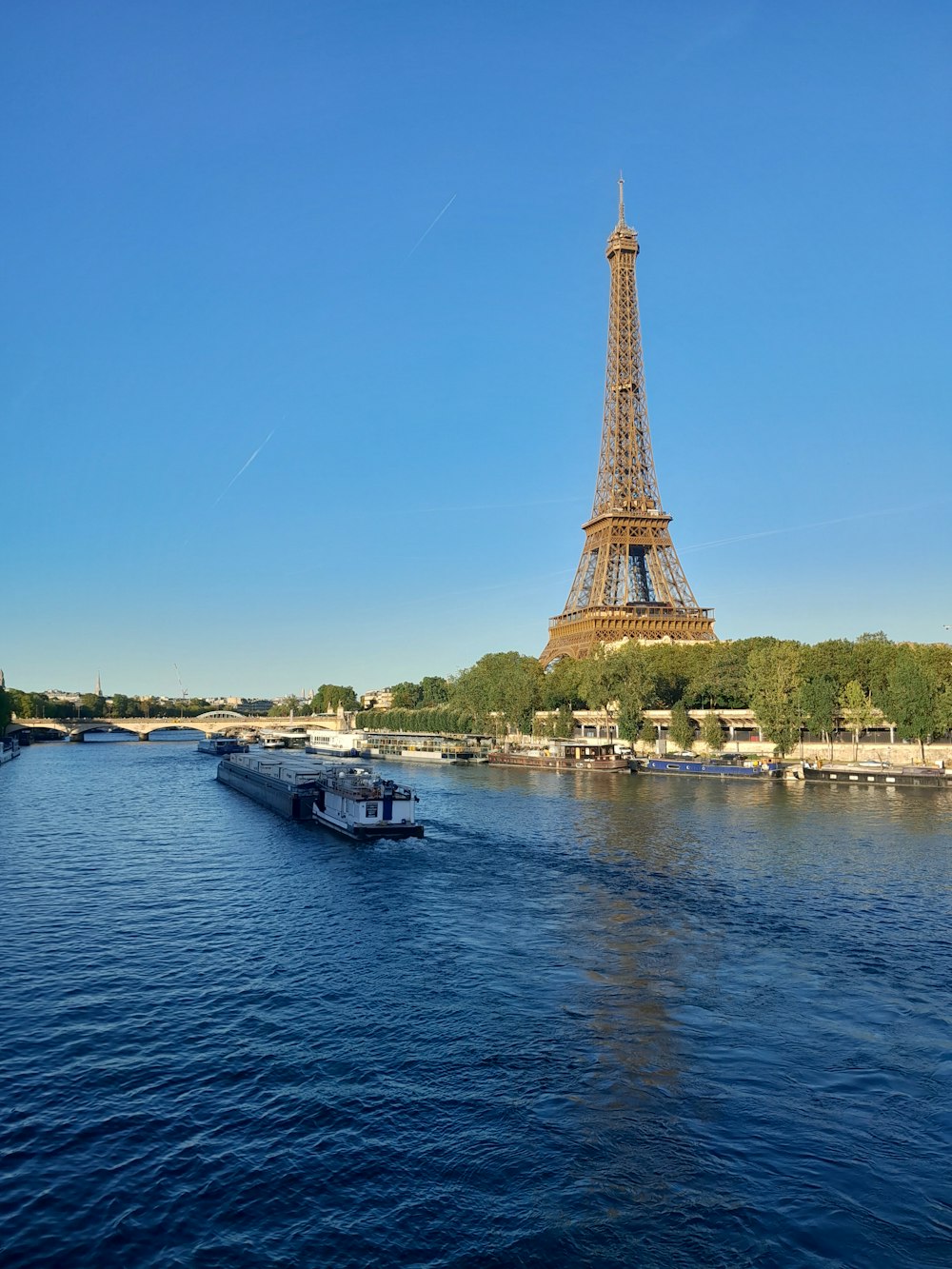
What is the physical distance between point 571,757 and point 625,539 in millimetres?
46072

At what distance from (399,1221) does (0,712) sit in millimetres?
201622

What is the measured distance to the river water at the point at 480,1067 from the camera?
18047mm

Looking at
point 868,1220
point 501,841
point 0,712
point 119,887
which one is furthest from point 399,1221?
point 0,712

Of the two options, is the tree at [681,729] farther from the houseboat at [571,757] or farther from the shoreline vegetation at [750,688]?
the houseboat at [571,757]

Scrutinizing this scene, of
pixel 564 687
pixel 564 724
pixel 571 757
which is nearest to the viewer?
pixel 571 757

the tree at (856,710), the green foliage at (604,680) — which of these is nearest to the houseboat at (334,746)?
the green foliage at (604,680)

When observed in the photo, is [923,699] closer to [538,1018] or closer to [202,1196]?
[538,1018]

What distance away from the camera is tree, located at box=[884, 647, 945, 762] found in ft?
366

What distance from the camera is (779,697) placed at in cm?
12406

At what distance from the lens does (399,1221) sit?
1814cm

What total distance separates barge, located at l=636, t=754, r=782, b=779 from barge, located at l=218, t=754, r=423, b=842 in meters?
48.7

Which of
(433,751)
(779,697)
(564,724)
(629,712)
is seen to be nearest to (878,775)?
(779,697)

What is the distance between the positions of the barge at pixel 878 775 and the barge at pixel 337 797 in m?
57.4

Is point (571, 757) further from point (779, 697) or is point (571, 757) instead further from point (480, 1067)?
point (480, 1067)
